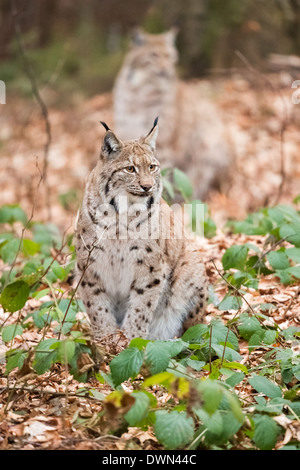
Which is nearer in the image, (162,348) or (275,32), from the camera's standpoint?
(162,348)

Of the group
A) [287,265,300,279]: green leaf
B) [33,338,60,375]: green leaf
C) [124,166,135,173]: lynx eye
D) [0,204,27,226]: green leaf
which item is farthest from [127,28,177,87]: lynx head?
[33,338,60,375]: green leaf

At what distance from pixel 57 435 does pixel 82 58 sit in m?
12.1

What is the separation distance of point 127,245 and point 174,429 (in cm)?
190

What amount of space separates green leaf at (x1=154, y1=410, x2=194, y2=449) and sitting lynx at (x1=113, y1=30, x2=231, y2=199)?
7623mm

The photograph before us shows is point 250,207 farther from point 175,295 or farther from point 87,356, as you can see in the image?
point 87,356

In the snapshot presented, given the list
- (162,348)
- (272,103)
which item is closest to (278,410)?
(162,348)

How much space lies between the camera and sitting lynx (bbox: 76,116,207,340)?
174 inches

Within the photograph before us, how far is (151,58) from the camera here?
10.9 metres

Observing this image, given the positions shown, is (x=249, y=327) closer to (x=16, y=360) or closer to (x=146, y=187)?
(x=146, y=187)

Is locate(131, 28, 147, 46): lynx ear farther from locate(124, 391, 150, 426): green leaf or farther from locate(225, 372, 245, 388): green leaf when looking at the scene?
locate(124, 391, 150, 426): green leaf

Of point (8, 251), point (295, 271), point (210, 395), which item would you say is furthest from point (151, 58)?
point (210, 395)
